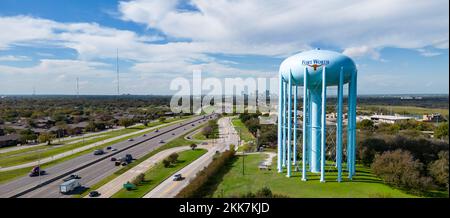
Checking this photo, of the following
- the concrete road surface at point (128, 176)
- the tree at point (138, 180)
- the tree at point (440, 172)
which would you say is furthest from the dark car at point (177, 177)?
the tree at point (440, 172)

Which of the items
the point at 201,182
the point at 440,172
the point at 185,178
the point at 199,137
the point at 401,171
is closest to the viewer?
the point at 401,171

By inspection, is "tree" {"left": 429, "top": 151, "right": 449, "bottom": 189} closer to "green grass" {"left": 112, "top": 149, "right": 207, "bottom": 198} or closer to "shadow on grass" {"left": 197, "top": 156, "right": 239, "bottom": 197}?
"shadow on grass" {"left": 197, "top": 156, "right": 239, "bottom": 197}

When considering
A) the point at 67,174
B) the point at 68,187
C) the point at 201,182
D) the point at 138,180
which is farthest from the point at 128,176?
the point at 201,182

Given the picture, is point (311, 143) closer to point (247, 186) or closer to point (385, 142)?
point (247, 186)

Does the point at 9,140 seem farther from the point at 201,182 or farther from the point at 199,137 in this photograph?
the point at 201,182

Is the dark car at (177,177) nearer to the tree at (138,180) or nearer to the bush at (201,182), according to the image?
the bush at (201,182)
